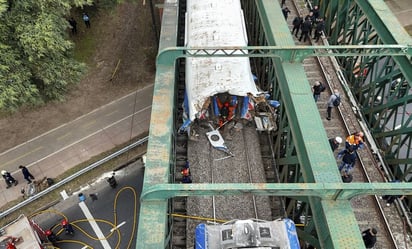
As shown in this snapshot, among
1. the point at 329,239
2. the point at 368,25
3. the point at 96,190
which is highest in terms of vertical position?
the point at 368,25

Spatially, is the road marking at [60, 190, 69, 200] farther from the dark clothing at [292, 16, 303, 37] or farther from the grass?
the dark clothing at [292, 16, 303, 37]

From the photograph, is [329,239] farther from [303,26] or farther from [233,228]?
[303,26]

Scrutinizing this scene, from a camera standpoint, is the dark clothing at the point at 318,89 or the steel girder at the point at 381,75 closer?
the steel girder at the point at 381,75

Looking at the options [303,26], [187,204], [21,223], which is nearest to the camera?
[187,204]

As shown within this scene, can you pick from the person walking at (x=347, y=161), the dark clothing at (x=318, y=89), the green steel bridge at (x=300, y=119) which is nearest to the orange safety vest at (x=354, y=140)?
the person walking at (x=347, y=161)

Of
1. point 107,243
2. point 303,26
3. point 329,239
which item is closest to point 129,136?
point 107,243

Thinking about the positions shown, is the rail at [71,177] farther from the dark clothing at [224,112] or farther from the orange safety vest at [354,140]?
the orange safety vest at [354,140]

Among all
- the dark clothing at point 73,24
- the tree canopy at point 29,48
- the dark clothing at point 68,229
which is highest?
the dark clothing at point 73,24

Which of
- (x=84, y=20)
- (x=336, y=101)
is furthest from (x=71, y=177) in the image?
(x=336, y=101)
